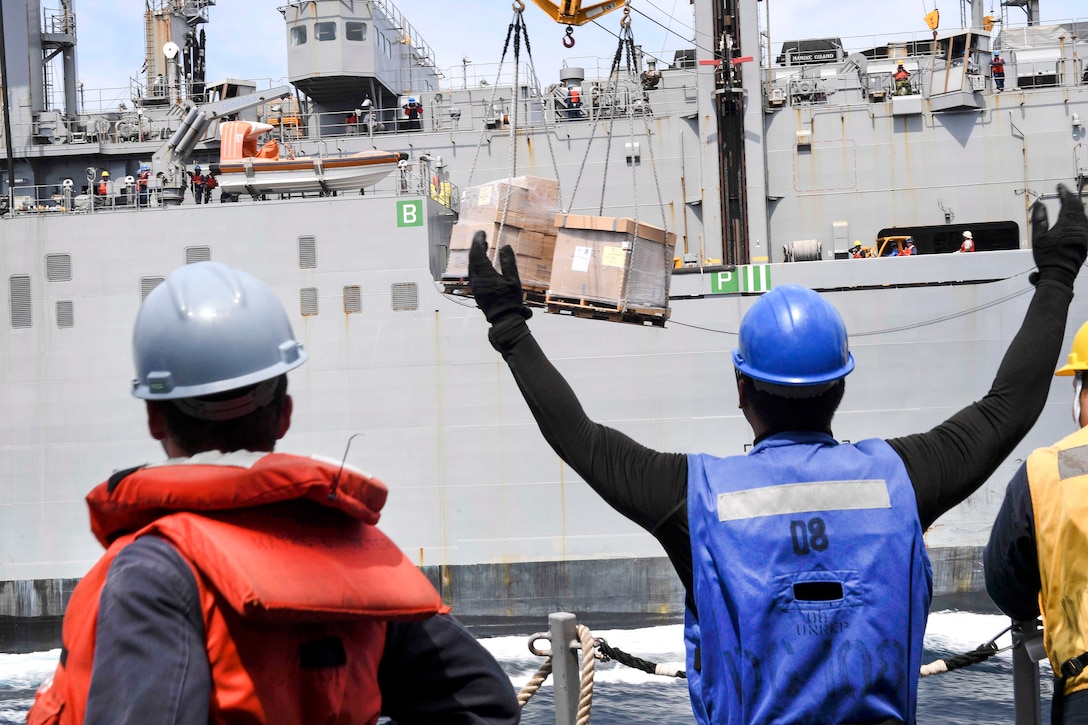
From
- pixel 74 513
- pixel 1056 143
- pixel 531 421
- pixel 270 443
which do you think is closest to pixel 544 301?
pixel 531 421

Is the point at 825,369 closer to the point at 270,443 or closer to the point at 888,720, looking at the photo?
the point at 888,720

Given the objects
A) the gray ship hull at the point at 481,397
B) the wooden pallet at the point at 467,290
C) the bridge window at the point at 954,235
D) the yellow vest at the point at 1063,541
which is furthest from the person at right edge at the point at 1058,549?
the bridge window at the point at 954,235

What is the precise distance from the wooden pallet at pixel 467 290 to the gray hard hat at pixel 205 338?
22.4ft

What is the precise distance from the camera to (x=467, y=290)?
8.78 m

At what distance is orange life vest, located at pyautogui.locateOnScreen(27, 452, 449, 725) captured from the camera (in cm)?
138

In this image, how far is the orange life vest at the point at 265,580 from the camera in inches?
54.5

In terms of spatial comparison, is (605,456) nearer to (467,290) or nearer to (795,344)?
(795,344)

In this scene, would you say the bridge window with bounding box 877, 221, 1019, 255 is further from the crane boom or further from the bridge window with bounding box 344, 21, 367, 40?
the bridge window with bounding box 344, 21, 367, 40

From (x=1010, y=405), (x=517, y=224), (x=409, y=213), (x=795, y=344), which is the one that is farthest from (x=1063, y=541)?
(x=409, y=213)

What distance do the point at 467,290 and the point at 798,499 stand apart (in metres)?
6.84

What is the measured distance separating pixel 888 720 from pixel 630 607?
11255 mm

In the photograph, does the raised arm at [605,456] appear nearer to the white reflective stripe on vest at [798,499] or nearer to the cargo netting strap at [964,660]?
the white reflective stripe on vest at [798,499]

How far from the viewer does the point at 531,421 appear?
1330 centimetres

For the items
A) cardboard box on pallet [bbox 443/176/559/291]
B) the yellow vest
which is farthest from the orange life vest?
cardboard box on pallet [bbox 443/176/559/291]
